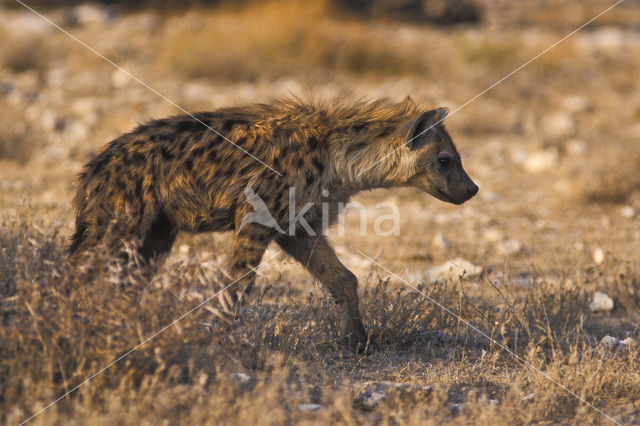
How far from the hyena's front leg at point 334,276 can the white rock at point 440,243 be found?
2.34m

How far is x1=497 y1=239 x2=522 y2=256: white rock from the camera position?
21.1ft

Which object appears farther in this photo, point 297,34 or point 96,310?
point 297,34

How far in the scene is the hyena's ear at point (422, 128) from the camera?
4445 mm

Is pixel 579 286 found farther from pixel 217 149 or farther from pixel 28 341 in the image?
pixel 28 341

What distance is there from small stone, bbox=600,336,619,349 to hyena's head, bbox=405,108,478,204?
1.08 metres

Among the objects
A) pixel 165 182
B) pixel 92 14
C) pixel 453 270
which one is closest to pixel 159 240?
pixel 165 182

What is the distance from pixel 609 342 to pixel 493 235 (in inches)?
99.9

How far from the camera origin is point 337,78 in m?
11.6

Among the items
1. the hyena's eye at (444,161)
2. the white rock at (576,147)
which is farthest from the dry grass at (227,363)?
the white rock at (576,147)

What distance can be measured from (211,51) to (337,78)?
70.8 inches

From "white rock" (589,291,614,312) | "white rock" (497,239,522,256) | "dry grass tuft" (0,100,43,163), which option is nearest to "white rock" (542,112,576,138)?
"white rock" (497,239,522,256)

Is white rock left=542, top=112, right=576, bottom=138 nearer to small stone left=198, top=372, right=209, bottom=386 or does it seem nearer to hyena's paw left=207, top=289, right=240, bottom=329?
hyena's paw left=207, top=289, right=240, bottom=329

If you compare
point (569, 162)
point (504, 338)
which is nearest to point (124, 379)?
point (504, 338)

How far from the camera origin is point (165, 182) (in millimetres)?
3922
